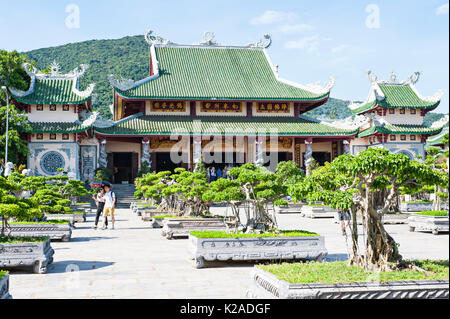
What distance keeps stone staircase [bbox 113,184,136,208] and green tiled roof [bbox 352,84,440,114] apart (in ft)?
62.7

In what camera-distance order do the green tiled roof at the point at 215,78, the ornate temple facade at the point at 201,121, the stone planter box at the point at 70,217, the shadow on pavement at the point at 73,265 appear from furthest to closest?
the green tiled roof at the point at 215,78
the ornate temple facade at the point at 201,121
the stone planter box at the point at 70,217
the shadow on pavement at the point at 73,265

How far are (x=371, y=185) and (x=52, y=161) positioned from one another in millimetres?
28033

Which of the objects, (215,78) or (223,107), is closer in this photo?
(223,107)

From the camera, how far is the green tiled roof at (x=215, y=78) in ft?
118

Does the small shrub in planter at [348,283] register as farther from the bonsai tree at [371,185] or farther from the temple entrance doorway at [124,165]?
the temple entrance doorway at [124,165]

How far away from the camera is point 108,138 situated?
35250 millimetres

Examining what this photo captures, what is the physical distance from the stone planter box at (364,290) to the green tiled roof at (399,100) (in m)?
31.7

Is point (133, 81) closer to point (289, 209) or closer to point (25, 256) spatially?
point (289, 209)

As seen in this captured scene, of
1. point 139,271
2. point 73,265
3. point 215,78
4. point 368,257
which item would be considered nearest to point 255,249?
point 139,271

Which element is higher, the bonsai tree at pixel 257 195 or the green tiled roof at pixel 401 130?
the green tiled roof at pixel 401 130

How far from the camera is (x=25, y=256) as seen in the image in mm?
8859

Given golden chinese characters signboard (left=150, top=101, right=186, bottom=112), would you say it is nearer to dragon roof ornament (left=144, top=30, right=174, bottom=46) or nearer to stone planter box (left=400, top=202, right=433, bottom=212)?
dragon roof ornament (left=144, top=30, right=174, bottom=46)

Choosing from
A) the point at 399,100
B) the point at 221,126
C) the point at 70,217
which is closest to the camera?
the point at 70,217

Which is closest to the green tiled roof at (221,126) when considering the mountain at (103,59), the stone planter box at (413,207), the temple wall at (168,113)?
the temple wall at (168,113)
